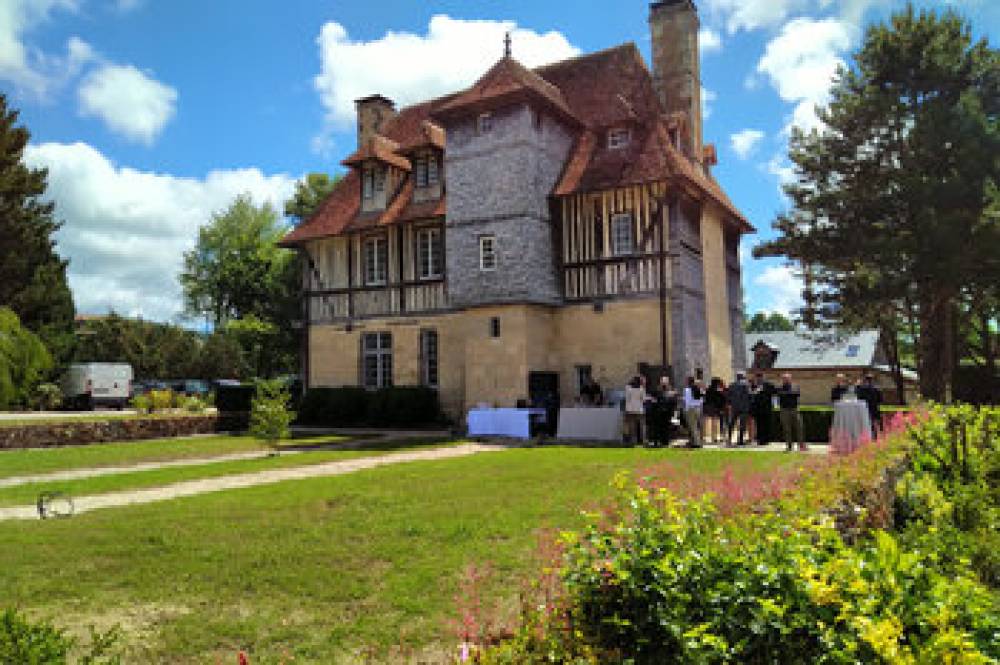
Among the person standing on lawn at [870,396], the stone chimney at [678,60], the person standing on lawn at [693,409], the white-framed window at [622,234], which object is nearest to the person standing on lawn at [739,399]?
the person standing on lawn at [693,409]

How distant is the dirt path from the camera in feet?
29.9

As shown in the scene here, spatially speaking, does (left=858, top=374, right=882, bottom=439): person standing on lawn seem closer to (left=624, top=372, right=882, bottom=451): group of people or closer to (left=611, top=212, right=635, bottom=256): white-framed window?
(left=624, top=372, right=882, bottom=451): group of people

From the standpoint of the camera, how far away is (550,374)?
19438mm

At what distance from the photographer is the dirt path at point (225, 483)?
29.9 feet

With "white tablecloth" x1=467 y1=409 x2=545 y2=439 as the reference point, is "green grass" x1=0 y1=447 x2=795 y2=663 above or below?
below

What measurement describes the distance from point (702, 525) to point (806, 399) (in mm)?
38089

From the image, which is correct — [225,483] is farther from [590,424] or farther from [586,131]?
[586,131]

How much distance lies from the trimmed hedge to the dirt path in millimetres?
6501

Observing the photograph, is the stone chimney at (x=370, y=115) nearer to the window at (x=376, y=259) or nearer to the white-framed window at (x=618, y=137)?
the window at (x=376, y=259)

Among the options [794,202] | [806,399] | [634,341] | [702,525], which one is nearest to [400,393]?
[634,341]

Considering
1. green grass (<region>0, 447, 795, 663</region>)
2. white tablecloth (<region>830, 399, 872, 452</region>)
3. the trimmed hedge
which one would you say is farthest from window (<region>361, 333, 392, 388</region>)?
white tablecloth (<region>830, 399, 872, 452</region>)

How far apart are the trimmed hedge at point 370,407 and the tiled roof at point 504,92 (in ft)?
27.2

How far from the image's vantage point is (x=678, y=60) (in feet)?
70.0

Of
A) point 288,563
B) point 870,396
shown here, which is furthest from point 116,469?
point 870,396
